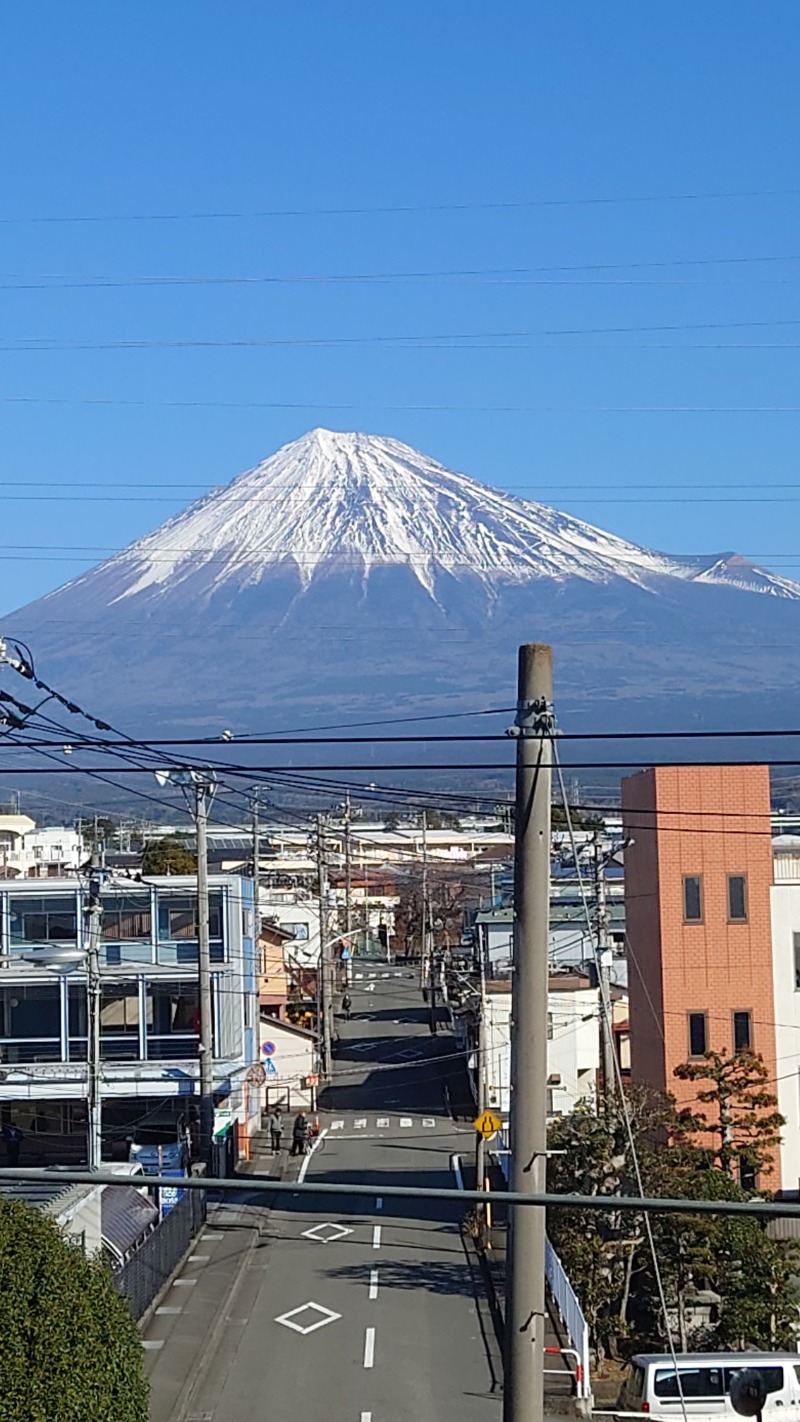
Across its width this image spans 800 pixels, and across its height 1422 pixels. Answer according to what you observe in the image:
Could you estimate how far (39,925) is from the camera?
31.4m

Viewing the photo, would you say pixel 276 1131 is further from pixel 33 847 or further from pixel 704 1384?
pixel 33 847

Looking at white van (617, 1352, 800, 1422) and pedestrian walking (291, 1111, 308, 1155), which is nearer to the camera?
white van (617, 1352, 800, 1422)

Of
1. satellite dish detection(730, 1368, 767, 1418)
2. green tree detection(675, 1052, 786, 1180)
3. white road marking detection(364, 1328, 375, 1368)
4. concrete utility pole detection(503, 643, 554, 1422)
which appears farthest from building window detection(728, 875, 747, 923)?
concrete utility pole detection(503, 643, 554, 1422)

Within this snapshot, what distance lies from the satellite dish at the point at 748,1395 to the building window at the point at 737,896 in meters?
10.3

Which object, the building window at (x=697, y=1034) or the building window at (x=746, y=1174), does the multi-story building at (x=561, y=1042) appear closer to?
the building window at (x=697, y=1034)

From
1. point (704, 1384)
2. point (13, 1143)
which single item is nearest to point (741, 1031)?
point (704, 1384)

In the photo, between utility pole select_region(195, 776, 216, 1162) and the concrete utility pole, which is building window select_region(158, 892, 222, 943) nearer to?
utility pole select_region(195, 776, 216, 1162)

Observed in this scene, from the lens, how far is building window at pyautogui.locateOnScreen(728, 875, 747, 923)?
77.5ft

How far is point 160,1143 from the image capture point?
29.1 meters

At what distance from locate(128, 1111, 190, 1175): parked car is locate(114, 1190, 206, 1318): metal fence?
2703 mm

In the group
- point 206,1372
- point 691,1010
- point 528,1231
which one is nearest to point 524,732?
point 528,1231

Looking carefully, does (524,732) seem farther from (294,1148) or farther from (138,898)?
(138,898)

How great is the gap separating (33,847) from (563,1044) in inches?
1723

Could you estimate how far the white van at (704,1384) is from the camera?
13.9 m
